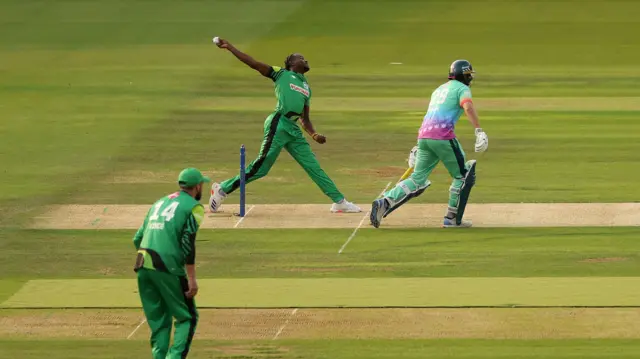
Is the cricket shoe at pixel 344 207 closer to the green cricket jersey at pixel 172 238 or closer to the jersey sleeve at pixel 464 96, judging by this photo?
the jersey sleeve at pixel 464 96

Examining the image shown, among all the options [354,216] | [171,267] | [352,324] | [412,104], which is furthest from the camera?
[412,104]

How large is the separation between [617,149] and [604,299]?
30.5ft

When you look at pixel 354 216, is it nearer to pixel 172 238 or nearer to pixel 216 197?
pixel 216 197

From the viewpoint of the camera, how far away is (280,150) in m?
17.0

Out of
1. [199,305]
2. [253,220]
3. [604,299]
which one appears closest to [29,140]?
[253,220]

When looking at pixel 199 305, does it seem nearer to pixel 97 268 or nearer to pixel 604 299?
pixel 97 268

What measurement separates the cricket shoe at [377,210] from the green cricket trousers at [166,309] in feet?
18.9

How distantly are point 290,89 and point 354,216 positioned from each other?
5.44 feet

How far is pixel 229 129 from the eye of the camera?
81.0ft

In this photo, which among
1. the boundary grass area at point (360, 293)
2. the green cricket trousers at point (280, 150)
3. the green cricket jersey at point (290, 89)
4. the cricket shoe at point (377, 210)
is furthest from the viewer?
the green cricket trousers at point (280, 150)

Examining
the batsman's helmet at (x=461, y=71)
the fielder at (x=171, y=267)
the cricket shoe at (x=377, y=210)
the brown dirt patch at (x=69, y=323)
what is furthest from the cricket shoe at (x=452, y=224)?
the fielder at (x=171, y=267)

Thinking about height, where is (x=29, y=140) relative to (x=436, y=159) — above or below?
below

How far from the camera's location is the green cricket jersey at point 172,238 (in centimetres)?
1052

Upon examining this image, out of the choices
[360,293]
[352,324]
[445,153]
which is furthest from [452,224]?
[352,324]
